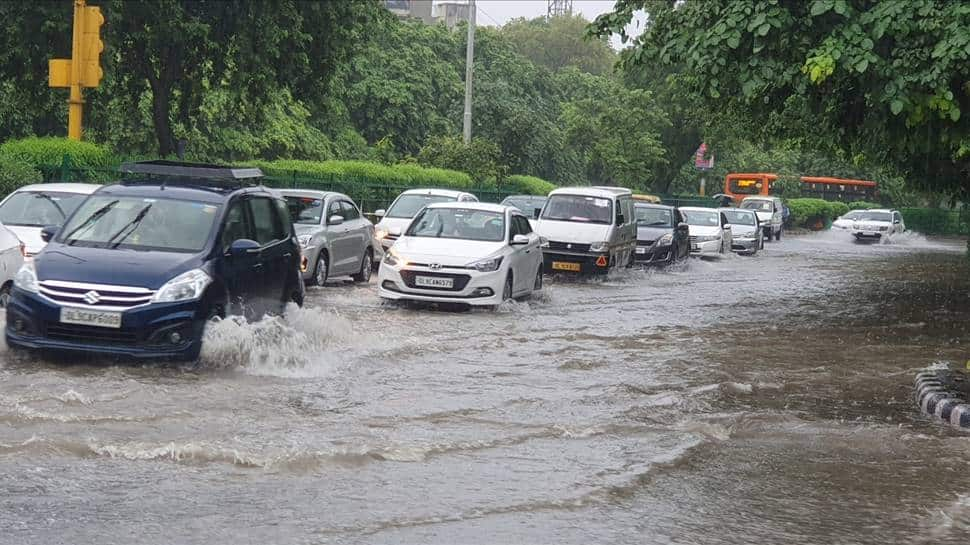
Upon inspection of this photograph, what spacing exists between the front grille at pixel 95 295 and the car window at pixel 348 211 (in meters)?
11.0

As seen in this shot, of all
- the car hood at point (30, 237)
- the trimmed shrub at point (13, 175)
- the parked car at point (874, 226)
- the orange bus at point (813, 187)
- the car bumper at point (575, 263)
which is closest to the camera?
the car hood at point (30, 237)

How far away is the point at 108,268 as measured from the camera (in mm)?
10961

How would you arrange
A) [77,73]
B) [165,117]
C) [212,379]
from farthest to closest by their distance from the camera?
[165,117] → [77,73] → [212,379]

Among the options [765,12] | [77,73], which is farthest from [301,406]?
[77,73]

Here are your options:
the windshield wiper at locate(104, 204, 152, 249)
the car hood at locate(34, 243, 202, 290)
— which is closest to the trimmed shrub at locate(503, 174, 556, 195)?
the windshield wiper at locate(104, 204, 152, 249)

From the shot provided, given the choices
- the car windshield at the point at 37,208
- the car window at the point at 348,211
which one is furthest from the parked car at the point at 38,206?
the car window at the point at 348,211

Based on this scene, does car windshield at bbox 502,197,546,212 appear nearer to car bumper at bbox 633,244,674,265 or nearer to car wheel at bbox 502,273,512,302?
car bumper at bbox 633,244,674,265

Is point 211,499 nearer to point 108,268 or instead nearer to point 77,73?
point 108,268

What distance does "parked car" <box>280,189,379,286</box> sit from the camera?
2028 cm

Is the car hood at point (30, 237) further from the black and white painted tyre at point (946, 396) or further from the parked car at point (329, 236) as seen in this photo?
the black and white painted tyre at point (946, 396)

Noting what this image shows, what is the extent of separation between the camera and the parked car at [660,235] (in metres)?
30.9

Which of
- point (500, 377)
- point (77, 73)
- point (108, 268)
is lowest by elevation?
point (500, 377)

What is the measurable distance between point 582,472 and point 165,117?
23.9 meters

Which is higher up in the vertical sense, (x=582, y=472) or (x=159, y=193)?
(x=159, y=193)
